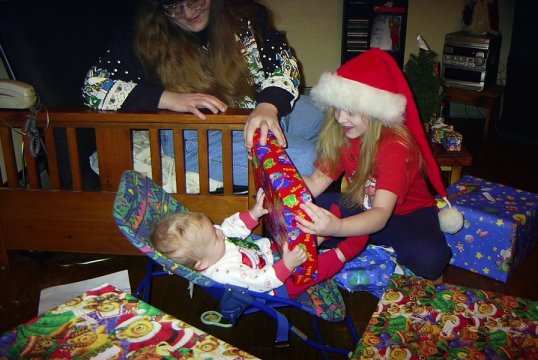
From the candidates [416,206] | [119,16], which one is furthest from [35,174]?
[416,206]

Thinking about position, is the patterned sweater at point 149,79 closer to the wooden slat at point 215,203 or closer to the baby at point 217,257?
the wooden slat at point 215,203

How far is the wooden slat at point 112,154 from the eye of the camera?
1674 millimetres

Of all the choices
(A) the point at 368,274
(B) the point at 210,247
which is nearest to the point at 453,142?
(A) the point at 368,274

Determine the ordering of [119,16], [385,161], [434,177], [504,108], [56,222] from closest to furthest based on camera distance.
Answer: [385,161], [434,177], [56,222], [119,16], [504,108]

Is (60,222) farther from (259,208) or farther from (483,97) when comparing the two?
(483,97)

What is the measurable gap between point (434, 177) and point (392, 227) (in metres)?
0.22

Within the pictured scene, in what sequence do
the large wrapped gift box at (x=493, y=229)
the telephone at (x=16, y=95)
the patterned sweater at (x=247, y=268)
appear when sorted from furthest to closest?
1. the large wrapped gift box at (x=493, y=229)
2. the telephone at (x=16, y=95)
3. the patterned sweater at (x=247, y=268)

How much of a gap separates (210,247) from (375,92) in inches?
25.1

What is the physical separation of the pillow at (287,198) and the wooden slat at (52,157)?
0.78 metres

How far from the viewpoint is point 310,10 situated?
3.71m

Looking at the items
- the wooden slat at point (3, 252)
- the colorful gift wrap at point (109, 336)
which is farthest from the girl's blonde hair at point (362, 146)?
the wooden slat at point (3, 252)

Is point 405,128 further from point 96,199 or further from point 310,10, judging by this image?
point 310,10

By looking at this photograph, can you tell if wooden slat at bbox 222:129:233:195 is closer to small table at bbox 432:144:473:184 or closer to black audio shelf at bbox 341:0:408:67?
small table at bbox 432:144:473:184

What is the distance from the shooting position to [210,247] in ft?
4.59
